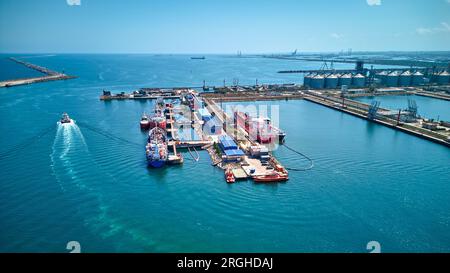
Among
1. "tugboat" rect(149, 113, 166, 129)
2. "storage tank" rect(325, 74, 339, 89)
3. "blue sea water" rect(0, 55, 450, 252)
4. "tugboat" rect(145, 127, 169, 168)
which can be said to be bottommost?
"blue sea water" rect(0, 55, 450, 252)

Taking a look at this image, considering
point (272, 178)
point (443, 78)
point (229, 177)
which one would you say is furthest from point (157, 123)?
point (443, 78)

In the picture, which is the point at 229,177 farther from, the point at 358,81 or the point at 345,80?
the point at 358,81

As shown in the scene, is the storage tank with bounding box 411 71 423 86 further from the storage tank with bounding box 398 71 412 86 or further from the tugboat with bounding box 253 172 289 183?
the tugboat with bounding box 253 172 289 183

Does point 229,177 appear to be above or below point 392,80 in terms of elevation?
below

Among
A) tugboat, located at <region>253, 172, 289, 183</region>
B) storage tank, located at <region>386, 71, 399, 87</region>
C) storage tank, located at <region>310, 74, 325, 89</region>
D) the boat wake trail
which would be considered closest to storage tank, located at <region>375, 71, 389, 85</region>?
storage tank, located at <region>386, 71, 399, 87</region>

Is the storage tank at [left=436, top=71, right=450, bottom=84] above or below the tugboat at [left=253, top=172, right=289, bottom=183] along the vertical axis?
above

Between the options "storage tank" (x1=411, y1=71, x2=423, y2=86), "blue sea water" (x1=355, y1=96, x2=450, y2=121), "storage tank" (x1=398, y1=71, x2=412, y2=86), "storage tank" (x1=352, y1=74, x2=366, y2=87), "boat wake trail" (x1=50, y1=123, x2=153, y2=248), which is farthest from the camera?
"storage tank" (x1=352, y1=74, x2=366, y2=87)

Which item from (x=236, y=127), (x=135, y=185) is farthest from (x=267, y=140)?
(x=135, y=185)

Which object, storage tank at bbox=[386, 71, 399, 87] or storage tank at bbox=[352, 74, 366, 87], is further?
storage tank at bbox=[386, 71, 399, 87]
